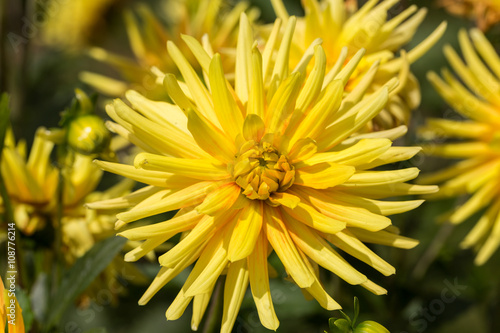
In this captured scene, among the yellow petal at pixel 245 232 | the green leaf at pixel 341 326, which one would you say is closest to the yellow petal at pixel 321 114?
the yellow petal at pixel 245 232

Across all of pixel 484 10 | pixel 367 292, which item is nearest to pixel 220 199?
pixel 367 292

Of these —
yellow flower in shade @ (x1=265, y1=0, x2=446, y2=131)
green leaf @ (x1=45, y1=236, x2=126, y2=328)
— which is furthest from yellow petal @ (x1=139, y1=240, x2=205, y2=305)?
yellow flower in shade @ (x1=265, y1=0, x2=446, y2=131)

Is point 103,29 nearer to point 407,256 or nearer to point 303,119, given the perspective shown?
point 407,256

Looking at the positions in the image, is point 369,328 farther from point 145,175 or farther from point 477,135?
point 477,135

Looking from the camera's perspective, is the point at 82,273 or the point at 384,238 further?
the point at 82,273

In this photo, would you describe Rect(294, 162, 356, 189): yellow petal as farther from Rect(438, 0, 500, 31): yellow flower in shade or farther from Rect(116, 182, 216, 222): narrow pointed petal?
Rect(438, 0, 500, 31): yellow flower in shade

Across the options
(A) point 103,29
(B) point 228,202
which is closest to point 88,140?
(B) point 228,202

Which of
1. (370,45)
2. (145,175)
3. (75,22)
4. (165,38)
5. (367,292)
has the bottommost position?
(367,292)
